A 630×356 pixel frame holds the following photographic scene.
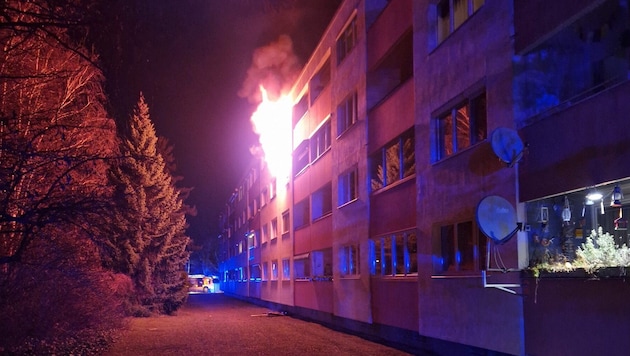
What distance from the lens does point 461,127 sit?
13.9 m

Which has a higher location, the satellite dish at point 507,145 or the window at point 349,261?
the satellite dish at point 507,145

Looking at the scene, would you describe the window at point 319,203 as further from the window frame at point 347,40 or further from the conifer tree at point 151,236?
the conifer tree at point 151,236

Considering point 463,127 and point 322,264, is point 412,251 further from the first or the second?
point 322,264

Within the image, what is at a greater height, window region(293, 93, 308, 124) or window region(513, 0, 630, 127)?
window region(293, 93, 308, 124)

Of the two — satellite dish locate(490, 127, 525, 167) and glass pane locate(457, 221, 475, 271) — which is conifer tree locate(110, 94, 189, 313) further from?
satellite dish locate(490, 127, 525, 167)

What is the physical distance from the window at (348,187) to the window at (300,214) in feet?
26.5

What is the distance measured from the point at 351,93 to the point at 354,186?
3292 millimetres

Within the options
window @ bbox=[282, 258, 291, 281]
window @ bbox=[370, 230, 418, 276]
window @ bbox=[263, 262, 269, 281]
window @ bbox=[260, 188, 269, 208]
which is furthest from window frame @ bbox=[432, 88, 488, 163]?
window @ bbox=[263, 262, 269, 281]

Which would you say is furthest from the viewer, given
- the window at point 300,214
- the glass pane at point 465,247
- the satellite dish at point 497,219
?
the window at point 300,214

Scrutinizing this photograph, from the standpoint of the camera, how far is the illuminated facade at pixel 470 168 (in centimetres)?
927

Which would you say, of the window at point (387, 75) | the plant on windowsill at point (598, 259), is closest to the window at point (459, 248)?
the plant on windowsill at point (598, 259)

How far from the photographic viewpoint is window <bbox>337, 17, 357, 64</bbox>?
22131 millimetres

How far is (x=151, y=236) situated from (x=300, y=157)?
9.51m

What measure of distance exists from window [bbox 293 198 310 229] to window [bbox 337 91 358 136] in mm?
8395
